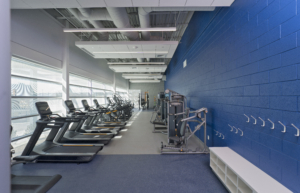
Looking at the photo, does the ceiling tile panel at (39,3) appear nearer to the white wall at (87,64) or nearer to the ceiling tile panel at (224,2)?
the white wall at (87,64)

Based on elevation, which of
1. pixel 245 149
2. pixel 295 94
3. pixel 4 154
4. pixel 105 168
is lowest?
pixel 105 168

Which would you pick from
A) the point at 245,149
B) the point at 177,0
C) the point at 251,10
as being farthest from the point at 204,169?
the point at 177,0

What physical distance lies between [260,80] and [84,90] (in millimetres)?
7956

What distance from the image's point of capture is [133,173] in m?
2.72

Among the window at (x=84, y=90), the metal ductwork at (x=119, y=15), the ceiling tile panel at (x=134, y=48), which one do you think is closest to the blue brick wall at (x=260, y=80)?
the metal ductwork at (x=119, y=15)

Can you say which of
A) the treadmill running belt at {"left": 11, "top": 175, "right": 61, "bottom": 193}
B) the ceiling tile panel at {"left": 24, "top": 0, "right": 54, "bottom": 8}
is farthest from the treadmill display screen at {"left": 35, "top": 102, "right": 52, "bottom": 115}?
the ceiling tile panel at {"left": 24, "top": 0, "right": 54, "bottom": 8}

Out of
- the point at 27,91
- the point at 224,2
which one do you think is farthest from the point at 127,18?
the point at 27,91

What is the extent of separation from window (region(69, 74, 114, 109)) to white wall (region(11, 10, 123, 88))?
56cm

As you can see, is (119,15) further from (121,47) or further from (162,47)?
(162,47)

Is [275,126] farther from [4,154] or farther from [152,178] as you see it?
[4,154]

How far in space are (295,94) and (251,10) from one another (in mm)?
1493

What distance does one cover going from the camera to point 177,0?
304 cm

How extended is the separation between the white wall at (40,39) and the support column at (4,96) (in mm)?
3637

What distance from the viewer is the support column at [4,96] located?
1.08 metres
